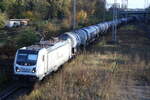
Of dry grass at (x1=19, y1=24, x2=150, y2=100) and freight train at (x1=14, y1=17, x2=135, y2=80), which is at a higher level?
freight train at (x1=14, y1=17, x2=135, y2=80)

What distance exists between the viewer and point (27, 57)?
55.8 ft

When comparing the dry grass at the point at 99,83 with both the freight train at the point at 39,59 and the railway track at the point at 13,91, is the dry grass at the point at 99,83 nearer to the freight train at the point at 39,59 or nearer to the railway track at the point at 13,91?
the freight train at the point at 39,59

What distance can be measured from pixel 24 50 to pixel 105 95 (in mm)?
5001

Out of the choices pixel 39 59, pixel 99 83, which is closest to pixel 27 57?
pixel 39 59

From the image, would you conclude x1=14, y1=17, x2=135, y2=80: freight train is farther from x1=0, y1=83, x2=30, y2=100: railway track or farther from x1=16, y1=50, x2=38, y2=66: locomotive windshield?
x1=0, y1=83, x2=30, y2=100: railway track

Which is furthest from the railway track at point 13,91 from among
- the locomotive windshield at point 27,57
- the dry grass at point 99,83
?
the locomotive windshield at point 27,57

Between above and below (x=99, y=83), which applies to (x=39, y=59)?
above

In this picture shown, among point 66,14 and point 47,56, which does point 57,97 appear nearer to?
point 47,56

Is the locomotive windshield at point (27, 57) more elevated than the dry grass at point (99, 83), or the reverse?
the locomotive windshield at point (27, 57)

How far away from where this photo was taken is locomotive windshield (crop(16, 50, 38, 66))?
55.3ft

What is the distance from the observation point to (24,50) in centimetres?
1728

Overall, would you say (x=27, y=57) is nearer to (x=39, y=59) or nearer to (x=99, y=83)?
(x=39, y=59)

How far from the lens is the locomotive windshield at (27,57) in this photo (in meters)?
16.8

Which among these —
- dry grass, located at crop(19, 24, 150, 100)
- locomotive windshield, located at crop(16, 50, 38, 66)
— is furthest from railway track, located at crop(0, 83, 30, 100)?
locomotive windshield, located at crop(16, 50, 38, 66)
